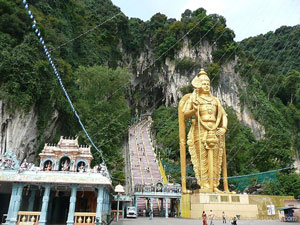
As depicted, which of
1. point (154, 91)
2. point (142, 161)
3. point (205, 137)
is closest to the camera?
point (205, 137)

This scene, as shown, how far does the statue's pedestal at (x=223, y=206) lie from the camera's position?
1152 centimetres

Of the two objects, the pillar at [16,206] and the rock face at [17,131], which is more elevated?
the rock face at [17,131]

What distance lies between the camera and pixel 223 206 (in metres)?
11.6

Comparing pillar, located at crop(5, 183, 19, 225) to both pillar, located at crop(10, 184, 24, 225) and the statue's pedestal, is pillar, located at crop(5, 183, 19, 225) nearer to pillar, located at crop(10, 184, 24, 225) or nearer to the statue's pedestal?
pillar, located at crop(10, 184, 24, 225)

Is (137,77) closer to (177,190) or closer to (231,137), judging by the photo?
(231,137)

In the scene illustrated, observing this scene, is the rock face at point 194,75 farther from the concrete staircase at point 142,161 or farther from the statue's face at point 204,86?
the statue's face at point 204,86

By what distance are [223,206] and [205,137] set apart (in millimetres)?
3579

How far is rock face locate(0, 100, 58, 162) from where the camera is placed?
13.7 meters

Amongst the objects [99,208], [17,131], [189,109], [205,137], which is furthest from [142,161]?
[99,208]

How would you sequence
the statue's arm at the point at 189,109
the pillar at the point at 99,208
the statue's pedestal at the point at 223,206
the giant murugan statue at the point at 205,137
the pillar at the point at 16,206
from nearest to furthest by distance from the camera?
the pillar at the point at 16,206, the pillar at the point at 99,208, the statue's pedestal at the point at 223,206, the giant murugan statue at the point at 205,137, the statue's arm at the point at 189,109

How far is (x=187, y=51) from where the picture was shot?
3262 cm

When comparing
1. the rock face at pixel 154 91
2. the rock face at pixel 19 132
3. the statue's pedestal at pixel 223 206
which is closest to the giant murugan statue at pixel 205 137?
the statue's pedestal at pixel 223 206

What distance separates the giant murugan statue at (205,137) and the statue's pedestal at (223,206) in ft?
2.50

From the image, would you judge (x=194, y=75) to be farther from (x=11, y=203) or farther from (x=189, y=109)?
(x=11, y=203)
